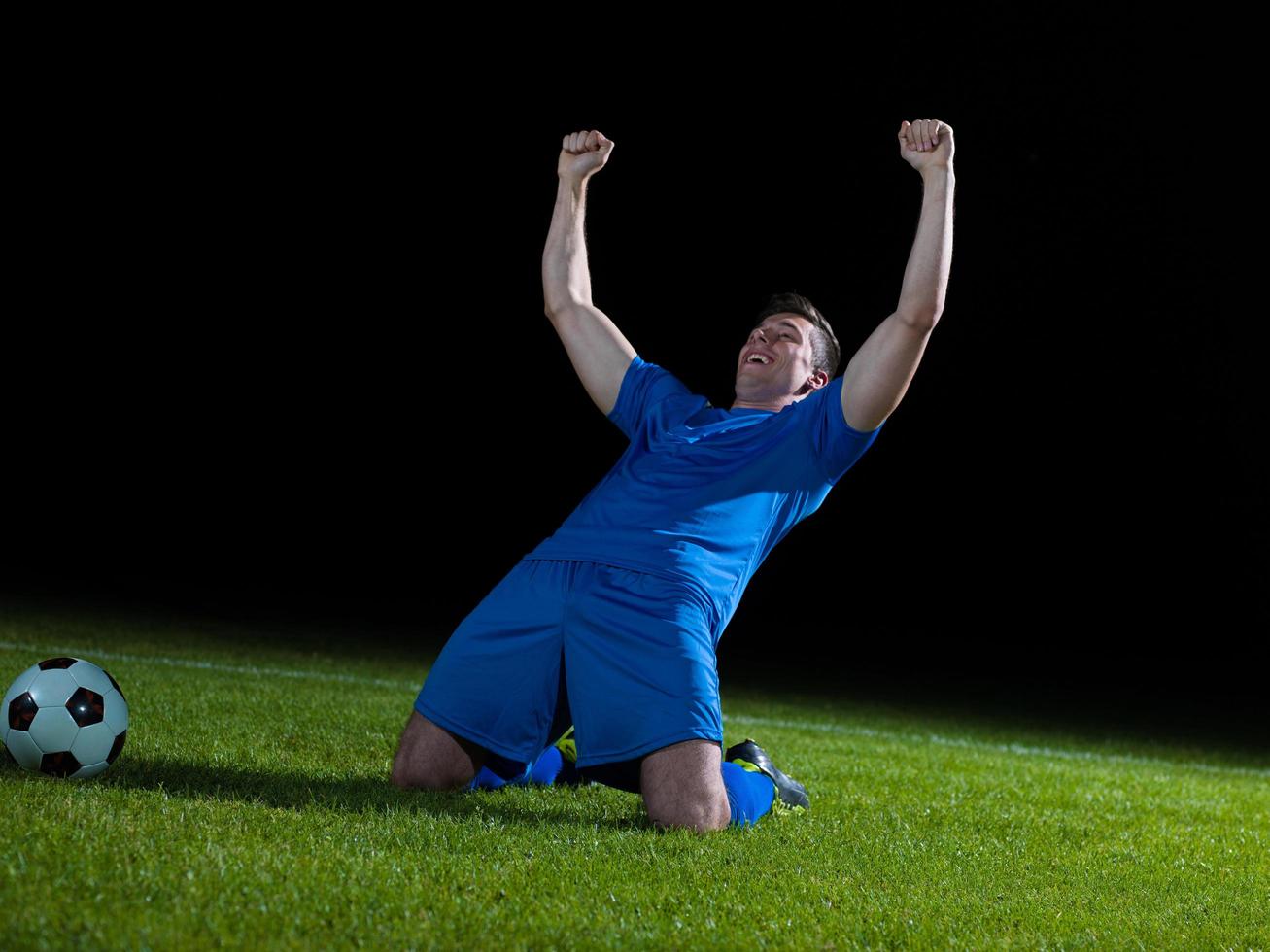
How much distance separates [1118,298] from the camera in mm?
11906

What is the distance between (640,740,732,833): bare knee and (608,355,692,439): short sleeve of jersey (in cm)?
98

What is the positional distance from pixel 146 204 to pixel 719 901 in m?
12.8

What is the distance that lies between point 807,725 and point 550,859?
12.3ft

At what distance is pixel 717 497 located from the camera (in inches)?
116

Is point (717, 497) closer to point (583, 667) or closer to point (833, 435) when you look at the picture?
point (833, 435)

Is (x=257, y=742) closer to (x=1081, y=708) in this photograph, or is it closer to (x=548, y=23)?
(x=1081, y=708)

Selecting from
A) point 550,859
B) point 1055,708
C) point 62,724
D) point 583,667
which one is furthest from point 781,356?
point 1055,708

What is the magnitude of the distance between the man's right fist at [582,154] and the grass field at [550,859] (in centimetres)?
177

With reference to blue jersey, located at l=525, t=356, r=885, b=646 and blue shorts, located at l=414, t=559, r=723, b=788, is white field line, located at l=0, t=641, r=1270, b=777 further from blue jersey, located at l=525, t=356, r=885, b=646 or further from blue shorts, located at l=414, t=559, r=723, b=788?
blue shorts, located at l=414, t=559, r=723, b=788

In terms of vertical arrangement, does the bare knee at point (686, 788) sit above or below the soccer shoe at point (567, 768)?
above

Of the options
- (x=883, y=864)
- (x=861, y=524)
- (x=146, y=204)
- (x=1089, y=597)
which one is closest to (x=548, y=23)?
(x=146, y=204)

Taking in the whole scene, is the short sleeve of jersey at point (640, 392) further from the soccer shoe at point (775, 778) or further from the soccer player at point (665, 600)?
the soccer shoe at point (775, 778)

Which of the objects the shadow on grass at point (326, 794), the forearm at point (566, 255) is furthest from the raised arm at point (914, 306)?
the shadow on grass at point (326, 794)

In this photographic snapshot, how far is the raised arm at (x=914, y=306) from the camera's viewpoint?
2.65 meters
